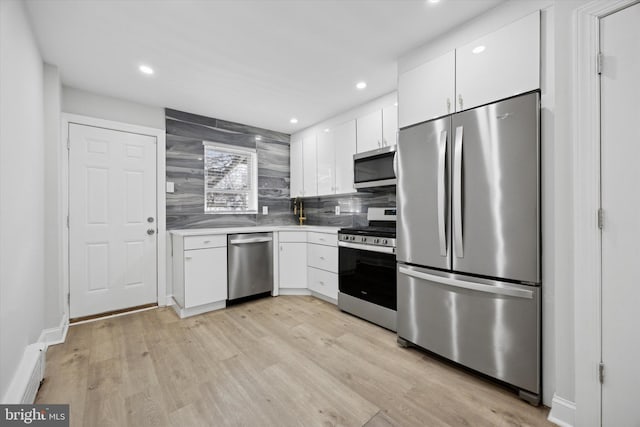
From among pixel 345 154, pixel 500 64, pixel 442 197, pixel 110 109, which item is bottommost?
pixel 442 197

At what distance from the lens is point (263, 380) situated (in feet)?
5.98

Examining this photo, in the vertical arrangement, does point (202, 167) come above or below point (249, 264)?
above

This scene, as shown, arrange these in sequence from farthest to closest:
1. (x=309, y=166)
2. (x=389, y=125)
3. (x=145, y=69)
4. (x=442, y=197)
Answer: (x=309, y=166)
(x=389, y=125)
(x=145, y=69)
(x=442, y=197)

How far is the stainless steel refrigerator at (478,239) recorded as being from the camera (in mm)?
1547

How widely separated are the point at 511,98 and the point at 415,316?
165 centimetres

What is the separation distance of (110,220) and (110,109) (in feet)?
4.19

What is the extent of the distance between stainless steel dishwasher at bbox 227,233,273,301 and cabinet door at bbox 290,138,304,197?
103 cm

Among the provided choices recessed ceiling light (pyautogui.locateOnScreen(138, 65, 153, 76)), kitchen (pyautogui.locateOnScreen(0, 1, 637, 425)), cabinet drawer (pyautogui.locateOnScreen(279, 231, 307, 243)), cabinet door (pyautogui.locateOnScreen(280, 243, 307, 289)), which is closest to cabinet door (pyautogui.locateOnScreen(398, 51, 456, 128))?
kitchen (pyautogui.locateOnScreen(0, 1, 637, 425))

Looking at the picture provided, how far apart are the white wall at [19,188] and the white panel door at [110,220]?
0.69m

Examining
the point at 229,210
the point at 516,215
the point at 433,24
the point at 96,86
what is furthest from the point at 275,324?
the point at 96,86

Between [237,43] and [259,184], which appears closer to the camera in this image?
[237,43]

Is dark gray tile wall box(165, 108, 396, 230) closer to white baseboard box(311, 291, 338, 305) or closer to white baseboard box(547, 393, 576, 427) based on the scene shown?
white baseboard box(311, 291, 338, 305)

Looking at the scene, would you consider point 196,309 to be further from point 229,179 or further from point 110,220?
point 229,179

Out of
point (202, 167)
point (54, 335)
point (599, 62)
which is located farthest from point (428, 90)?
point (54, 335)
